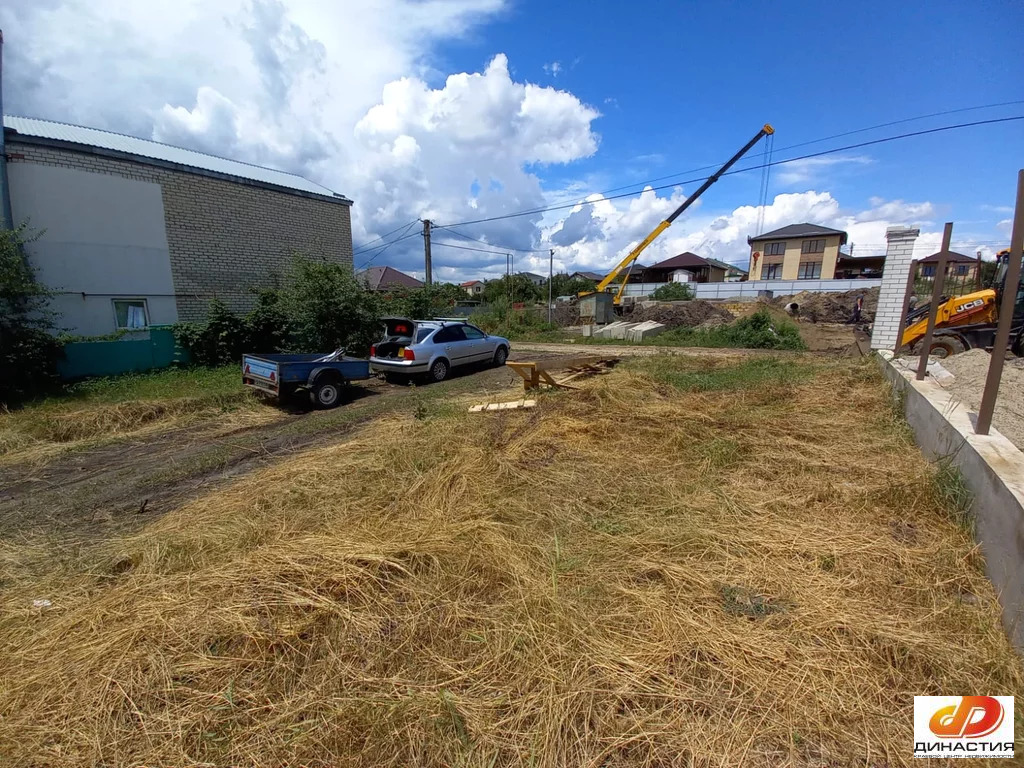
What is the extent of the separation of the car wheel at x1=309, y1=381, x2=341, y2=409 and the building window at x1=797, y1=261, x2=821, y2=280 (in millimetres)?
60092

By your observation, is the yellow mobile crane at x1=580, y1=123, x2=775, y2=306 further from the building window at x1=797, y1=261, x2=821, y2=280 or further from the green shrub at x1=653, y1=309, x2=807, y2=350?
the building window at x1=797, y1=261, x2=821, y2=280

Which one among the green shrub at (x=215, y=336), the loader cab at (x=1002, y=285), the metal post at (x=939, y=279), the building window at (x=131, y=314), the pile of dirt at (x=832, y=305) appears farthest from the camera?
the pile of dirt at (x=832, y=305)

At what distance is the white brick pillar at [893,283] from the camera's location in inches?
338

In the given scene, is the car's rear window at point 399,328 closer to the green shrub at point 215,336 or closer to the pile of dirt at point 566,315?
the green shrub at point 215,336

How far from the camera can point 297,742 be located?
185 cm

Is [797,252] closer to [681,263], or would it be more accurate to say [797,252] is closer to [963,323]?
[681,263]

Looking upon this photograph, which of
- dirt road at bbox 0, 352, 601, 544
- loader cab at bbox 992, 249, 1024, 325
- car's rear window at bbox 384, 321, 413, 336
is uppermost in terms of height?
loader cab at bbox 992, 249, 1024, 325

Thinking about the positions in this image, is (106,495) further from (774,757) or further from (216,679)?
(774,757)

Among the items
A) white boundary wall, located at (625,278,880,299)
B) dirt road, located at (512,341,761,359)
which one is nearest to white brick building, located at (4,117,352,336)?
dirt road, located at (512,341,761,359)

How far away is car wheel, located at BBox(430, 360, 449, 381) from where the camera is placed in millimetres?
10516

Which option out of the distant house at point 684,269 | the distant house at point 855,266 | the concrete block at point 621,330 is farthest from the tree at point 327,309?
the distant house at point 855,266

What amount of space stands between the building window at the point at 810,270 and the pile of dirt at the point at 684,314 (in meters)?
39.9

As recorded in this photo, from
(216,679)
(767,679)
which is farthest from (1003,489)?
(216,679)

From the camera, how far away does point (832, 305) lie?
24.9 meters
